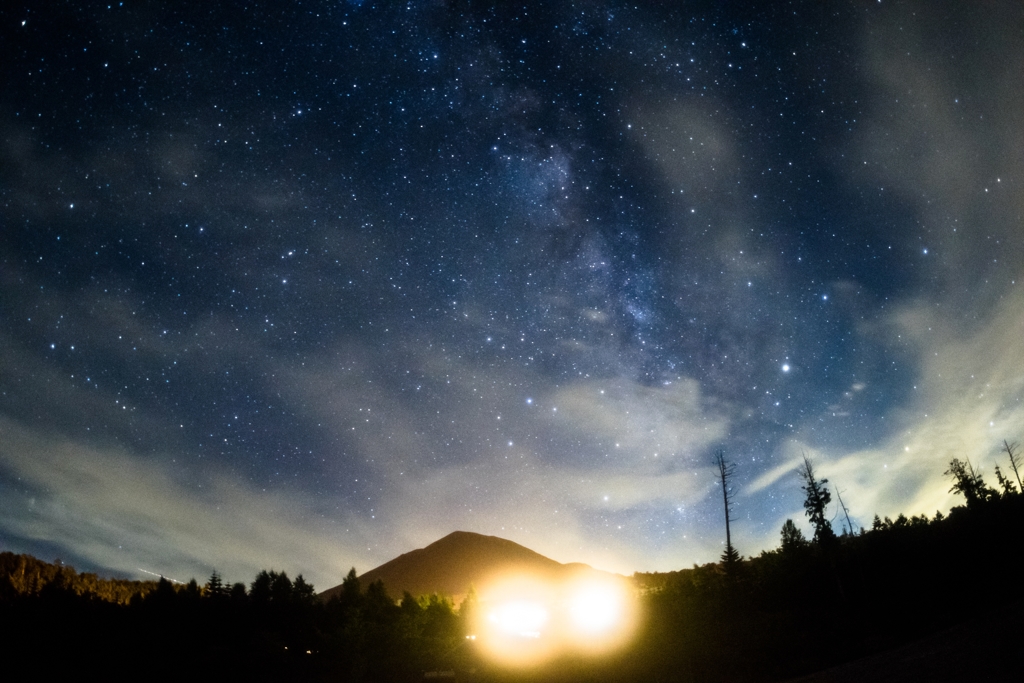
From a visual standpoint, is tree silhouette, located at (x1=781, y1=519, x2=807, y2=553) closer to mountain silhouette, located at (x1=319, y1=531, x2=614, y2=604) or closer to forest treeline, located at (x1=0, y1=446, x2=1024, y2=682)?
forest treeline, located at (x1=0, y1=446, x2=1024, y2=682)

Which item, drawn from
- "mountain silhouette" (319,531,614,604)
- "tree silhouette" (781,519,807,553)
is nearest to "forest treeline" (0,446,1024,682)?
"tree silhouette" (781,519,807,553)

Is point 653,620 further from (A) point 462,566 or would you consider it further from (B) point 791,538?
(A) point 462,566

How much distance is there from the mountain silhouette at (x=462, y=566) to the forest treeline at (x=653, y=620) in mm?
106907

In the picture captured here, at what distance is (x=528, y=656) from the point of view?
1308 inches

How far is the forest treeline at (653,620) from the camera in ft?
96.6

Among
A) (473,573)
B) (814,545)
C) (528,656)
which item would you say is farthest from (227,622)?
(473,573)

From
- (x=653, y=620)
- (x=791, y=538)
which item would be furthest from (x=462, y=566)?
(x=653, y=620)

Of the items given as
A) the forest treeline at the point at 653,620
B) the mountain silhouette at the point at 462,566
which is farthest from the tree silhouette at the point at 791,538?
the mountain silhouette at the point at 462,566

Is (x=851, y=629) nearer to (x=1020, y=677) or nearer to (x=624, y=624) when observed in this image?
(x=624, y=624)

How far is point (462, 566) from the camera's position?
168375 mm

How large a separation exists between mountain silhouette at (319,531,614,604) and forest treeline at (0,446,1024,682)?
10691 cm

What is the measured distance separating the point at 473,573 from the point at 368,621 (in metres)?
134

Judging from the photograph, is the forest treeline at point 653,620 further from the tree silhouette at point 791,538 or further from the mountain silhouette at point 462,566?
the mountain silhouette at point 462,566

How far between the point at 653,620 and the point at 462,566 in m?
147
